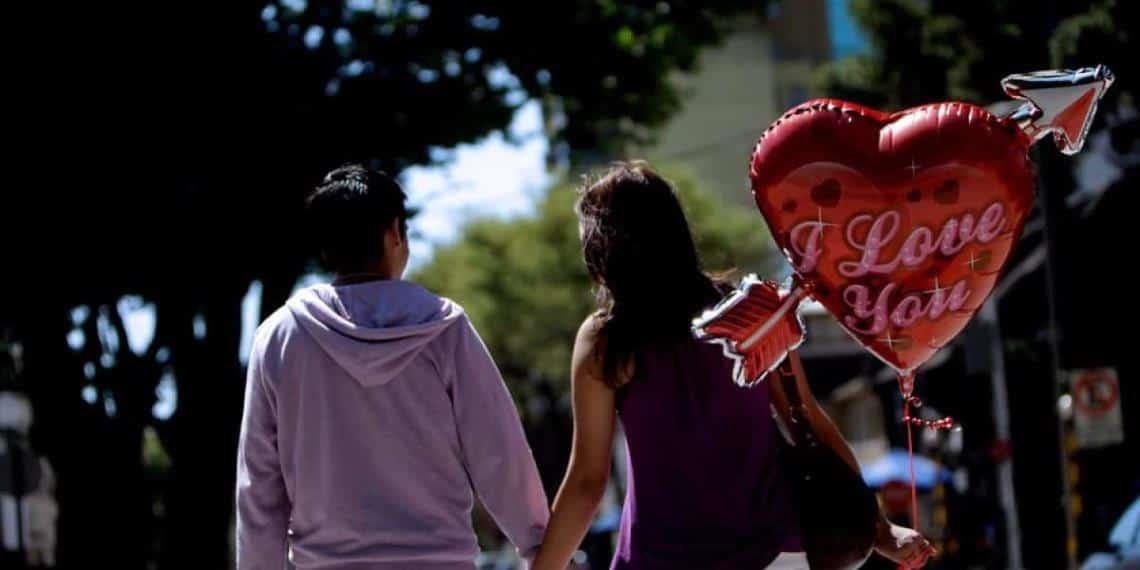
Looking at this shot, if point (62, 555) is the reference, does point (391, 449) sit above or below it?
above

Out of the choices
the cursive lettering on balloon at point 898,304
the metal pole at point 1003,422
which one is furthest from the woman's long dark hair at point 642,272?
the metal pole at point 1003,422

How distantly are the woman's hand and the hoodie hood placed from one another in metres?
1.15

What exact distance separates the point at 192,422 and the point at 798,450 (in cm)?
1323

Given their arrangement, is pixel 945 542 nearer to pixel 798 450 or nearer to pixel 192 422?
pixel 192 422

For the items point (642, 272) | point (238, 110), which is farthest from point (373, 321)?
point (238, 110)

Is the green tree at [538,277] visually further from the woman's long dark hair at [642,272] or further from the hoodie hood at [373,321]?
the woman's long dark hair at [642,272]

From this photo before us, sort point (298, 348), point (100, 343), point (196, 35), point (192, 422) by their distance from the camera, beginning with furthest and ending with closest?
point (100, 343), point (192, 422), point (196, 35), point (298, 348)

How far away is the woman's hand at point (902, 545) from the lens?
175 inches

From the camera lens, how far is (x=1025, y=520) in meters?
23.0

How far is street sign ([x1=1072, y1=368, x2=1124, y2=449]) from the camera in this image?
17.1 meters

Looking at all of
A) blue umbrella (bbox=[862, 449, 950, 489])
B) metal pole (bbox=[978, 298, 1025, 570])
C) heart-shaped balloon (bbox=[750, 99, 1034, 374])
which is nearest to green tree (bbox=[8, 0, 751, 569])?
metal pole (bbox=[978, 298, 1025, 570])

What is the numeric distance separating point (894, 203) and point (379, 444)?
135 cm

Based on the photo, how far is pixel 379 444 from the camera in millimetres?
4562

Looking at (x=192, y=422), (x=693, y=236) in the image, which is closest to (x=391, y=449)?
(x=693, y=236)
